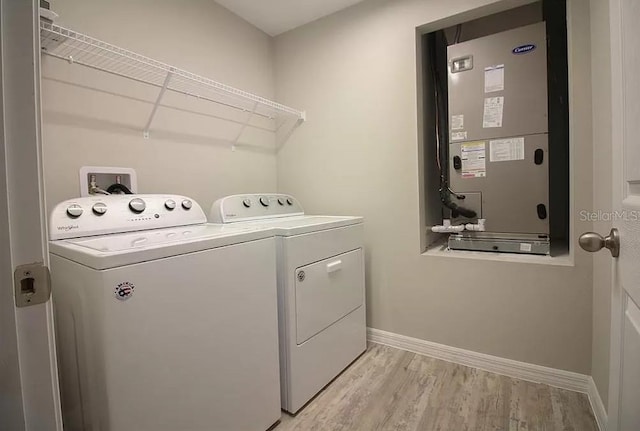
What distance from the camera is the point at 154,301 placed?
35.8 inches

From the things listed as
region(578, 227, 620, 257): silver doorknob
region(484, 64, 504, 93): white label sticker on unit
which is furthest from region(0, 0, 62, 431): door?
region(484, 64, 504, 93): white label sticker on unit

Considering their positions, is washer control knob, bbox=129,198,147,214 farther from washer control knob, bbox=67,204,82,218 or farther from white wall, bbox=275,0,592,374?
white wall, bbox=275,0,592,374

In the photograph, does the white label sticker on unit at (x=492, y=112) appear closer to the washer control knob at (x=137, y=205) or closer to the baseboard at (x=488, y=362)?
the baseboard at (x=488, y=362)

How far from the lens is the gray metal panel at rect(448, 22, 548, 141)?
1660mm

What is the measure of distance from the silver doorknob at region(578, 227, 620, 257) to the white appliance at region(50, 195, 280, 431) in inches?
41.5

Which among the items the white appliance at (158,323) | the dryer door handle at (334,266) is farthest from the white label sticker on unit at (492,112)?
the white appliance at (158,323)

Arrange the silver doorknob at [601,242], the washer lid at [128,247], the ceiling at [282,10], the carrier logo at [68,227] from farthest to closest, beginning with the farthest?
the ceiling at [282,10] < the carrier logo at [68,227] < the washer lid at [128,247] < the silver doorknob at [601,242]

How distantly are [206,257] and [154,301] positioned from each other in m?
0.21

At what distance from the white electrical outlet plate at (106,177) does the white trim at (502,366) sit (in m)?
1.79

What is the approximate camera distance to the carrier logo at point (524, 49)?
1674 mm

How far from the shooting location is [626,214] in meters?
0.61

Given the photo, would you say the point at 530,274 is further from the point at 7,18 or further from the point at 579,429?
the point at 7,18

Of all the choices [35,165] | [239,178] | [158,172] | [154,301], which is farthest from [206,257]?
[239,178]

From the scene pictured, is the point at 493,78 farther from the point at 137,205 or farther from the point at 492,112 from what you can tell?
the point at 137,205
